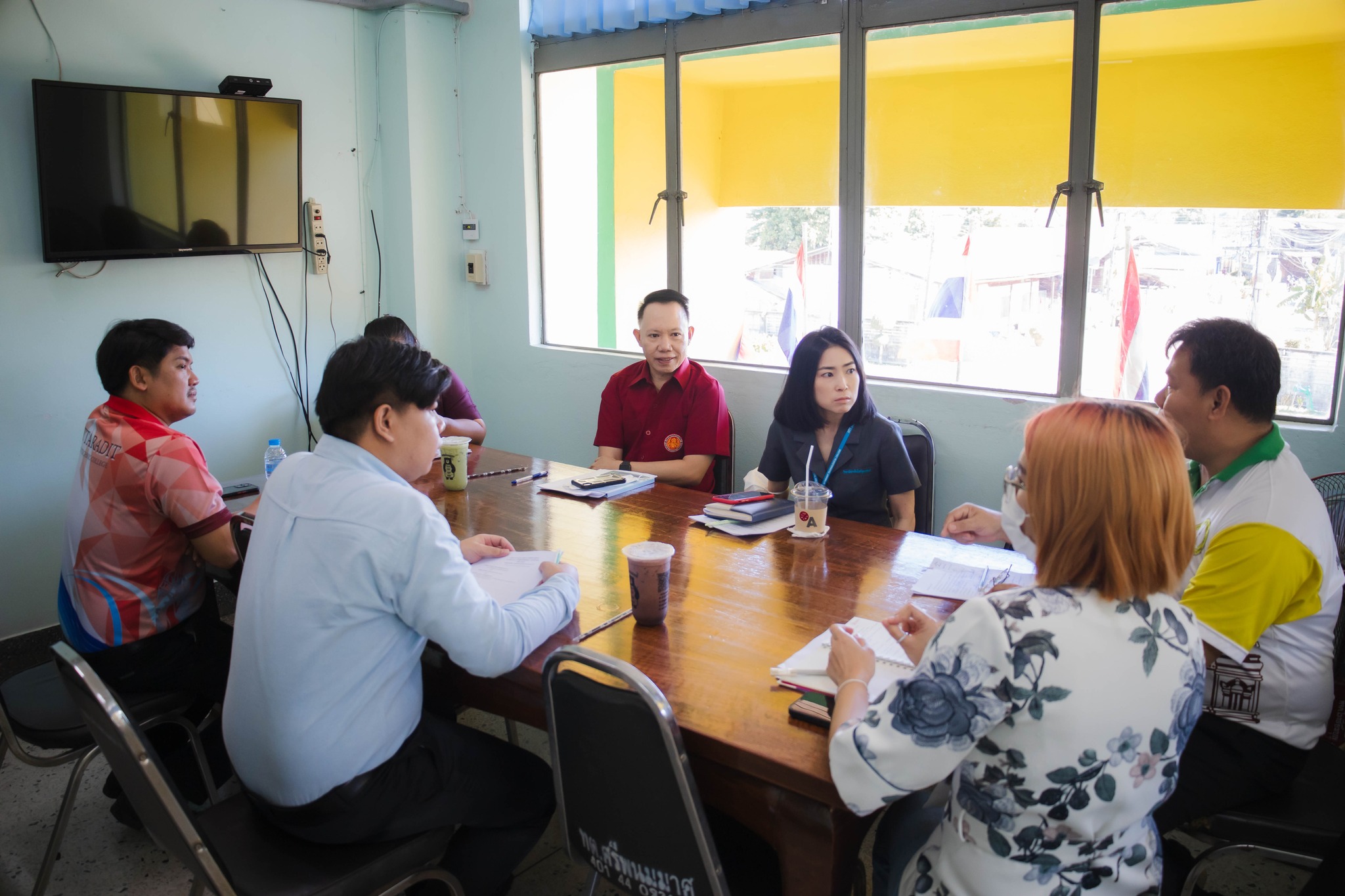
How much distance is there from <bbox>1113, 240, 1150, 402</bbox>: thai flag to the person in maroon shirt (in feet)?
7.70

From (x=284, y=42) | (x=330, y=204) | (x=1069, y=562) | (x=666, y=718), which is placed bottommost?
(x=666, y=718)

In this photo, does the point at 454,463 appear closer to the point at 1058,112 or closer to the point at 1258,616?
the point at 1258,616

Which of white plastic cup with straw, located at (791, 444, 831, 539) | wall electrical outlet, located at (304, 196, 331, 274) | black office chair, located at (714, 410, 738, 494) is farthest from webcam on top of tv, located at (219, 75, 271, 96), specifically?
white plastic cup with straw, located at (791, 444, 831, 539)

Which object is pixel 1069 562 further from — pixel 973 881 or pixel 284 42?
pixel 284 42

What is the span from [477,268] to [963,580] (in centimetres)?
347

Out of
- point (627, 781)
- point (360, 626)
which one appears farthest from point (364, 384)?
point (627, 781)

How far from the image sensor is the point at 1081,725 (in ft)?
3.86

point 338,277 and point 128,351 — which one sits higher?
point 338,277

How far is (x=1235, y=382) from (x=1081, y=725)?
955mm

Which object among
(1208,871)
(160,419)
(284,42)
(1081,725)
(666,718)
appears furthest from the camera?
(284,42)

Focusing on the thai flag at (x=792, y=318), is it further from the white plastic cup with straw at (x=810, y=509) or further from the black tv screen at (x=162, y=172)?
the black tv screen at (x=162, y=172)

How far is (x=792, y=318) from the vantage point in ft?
13.0

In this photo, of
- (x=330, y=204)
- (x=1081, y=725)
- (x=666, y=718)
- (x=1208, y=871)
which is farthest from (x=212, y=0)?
(x=1208, y=871)

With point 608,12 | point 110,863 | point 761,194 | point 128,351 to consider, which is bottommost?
point 110,863
